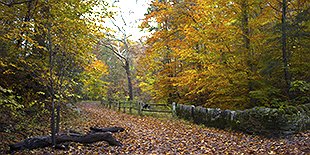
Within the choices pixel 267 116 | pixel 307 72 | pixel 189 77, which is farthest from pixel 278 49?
pixel 189 77

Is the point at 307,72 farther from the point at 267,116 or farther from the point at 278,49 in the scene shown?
the point at 267,116

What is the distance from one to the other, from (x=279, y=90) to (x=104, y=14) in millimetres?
8303

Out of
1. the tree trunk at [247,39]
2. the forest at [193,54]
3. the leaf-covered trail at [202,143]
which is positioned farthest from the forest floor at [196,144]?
the tree trunk at [247,39]

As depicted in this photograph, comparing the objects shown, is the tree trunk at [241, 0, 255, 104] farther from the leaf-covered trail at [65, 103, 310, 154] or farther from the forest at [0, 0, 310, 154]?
the leaf-covered trail at [65, 103, 310, 154]

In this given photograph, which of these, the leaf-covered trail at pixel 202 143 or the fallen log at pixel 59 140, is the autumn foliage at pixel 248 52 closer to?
the leaf-covered trail at pixel 202 143

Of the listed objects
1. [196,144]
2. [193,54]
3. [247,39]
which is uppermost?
[247,39]

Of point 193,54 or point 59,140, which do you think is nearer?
point 59,140

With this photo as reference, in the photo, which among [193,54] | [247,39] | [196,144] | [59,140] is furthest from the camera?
[193,54]

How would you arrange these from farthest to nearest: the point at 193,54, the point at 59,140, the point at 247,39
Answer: the point at 193,54, the point at 247,39, the point at 59,140

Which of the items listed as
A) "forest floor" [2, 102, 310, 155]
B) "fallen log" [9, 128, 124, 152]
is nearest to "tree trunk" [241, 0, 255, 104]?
"forest floor" [2, 102, 310, 155]

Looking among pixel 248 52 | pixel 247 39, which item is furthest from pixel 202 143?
pixel 247 39

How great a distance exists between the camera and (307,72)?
947cm

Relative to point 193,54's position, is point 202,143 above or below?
below

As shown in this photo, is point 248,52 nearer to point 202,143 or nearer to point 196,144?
point 202,143
